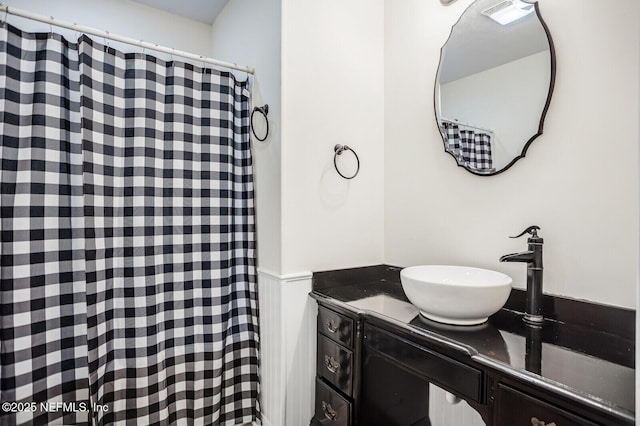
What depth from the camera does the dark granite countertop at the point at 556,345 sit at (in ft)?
2.54

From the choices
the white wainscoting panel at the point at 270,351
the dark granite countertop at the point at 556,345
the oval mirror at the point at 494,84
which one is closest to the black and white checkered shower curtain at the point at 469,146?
the oval mirror at the point at 494,84

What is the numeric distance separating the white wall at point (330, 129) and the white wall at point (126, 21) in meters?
1.23

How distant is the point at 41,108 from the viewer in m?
1.39

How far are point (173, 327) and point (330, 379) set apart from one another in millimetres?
805

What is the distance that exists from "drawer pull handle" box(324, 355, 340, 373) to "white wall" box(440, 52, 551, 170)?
1.08 metres

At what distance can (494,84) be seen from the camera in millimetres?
1397

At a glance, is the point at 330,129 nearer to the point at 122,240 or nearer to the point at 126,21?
the point at 122,240

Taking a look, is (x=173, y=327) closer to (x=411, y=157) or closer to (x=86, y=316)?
(x=86, y=316)

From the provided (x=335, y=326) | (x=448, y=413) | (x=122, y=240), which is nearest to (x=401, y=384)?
(x=448, y=413)

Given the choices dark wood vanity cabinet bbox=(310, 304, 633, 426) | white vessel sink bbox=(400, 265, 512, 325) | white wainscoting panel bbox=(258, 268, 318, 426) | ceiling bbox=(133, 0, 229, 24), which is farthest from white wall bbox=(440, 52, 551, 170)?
ceiling bbox=(133, 0, 229, 24)

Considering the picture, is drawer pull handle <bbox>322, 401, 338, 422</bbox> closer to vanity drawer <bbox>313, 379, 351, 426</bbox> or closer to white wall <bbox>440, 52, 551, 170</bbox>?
vanity drawer <bbox>313, 379, 351, 426</bbox>

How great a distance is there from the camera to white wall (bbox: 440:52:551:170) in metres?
1.25

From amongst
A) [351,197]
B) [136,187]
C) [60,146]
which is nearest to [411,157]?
[351,197]

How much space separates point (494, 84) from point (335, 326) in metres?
1.23
